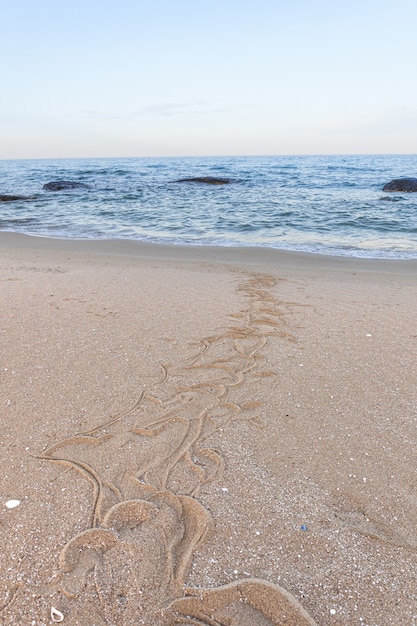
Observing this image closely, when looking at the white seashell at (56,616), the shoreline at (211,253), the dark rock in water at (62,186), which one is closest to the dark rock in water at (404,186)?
the shoreline at (211,253)

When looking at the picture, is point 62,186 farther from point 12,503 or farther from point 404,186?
point 12,503

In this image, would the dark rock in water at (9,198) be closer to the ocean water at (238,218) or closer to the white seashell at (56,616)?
the ocean water at (238,218)

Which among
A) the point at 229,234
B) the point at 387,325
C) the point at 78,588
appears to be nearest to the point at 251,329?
the point at 387,325

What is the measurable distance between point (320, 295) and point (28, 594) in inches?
181

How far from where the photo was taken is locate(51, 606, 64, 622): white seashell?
152 cm

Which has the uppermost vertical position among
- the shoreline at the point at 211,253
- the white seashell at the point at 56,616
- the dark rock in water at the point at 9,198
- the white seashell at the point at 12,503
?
the dark rock in water at the point at 9,198

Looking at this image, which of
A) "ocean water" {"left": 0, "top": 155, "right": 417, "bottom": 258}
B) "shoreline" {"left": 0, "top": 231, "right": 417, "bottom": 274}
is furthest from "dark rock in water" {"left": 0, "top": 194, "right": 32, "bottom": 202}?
"shoreline" {"left": 0, "top": 231, "right": 417, "bottom": 274}

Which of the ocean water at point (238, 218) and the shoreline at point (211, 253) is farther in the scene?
the ocean water at point (238, 218)

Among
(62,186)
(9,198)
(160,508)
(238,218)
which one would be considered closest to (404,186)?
(238,218)

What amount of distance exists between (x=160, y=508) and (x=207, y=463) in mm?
411

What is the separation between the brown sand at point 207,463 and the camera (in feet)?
5.36

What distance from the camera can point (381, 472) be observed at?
91.6 inches

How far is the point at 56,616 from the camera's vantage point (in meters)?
1.53

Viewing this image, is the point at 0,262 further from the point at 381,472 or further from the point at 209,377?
the point at 381,472
